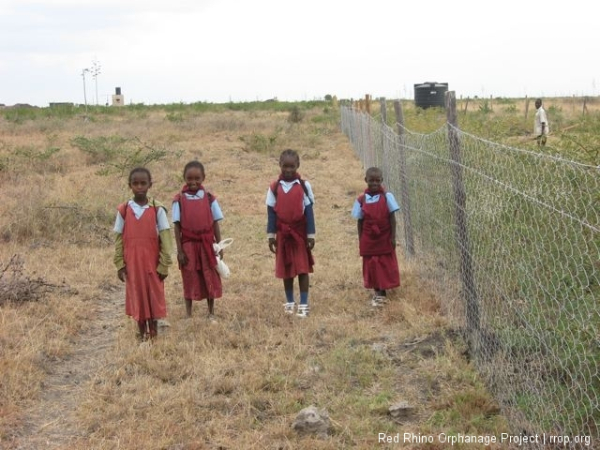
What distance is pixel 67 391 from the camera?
14.9ft

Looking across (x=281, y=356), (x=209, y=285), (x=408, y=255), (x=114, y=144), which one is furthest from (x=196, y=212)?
(x=114, y=144)

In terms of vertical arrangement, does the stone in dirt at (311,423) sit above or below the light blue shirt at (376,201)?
below

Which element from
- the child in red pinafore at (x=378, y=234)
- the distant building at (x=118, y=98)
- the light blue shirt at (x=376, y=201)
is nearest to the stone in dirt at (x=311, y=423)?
the child in red pinafore at (x=378, y=234)

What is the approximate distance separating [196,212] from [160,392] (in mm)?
1906

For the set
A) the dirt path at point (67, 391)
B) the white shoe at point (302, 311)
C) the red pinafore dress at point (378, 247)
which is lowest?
the dirt path at point (67, 391)

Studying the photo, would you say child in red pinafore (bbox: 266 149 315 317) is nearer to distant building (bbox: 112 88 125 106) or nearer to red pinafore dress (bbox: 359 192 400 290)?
red pinafore dress (bbox: 359 192 400 290)

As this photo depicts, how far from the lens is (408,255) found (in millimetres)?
7770

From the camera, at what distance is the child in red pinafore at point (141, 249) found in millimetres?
5289

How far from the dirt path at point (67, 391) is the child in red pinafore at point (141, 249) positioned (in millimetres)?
437

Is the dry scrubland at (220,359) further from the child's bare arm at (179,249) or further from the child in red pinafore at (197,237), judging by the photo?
the child's bare arm at (179,249)

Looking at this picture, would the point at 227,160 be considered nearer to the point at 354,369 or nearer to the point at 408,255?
the point at 408,255

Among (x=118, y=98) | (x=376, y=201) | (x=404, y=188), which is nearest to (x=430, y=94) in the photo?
(x=404, y=188)

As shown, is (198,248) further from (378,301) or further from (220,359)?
(378,301)

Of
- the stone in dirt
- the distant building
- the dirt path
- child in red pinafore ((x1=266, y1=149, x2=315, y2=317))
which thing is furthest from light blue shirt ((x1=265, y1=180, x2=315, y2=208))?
the distant building
